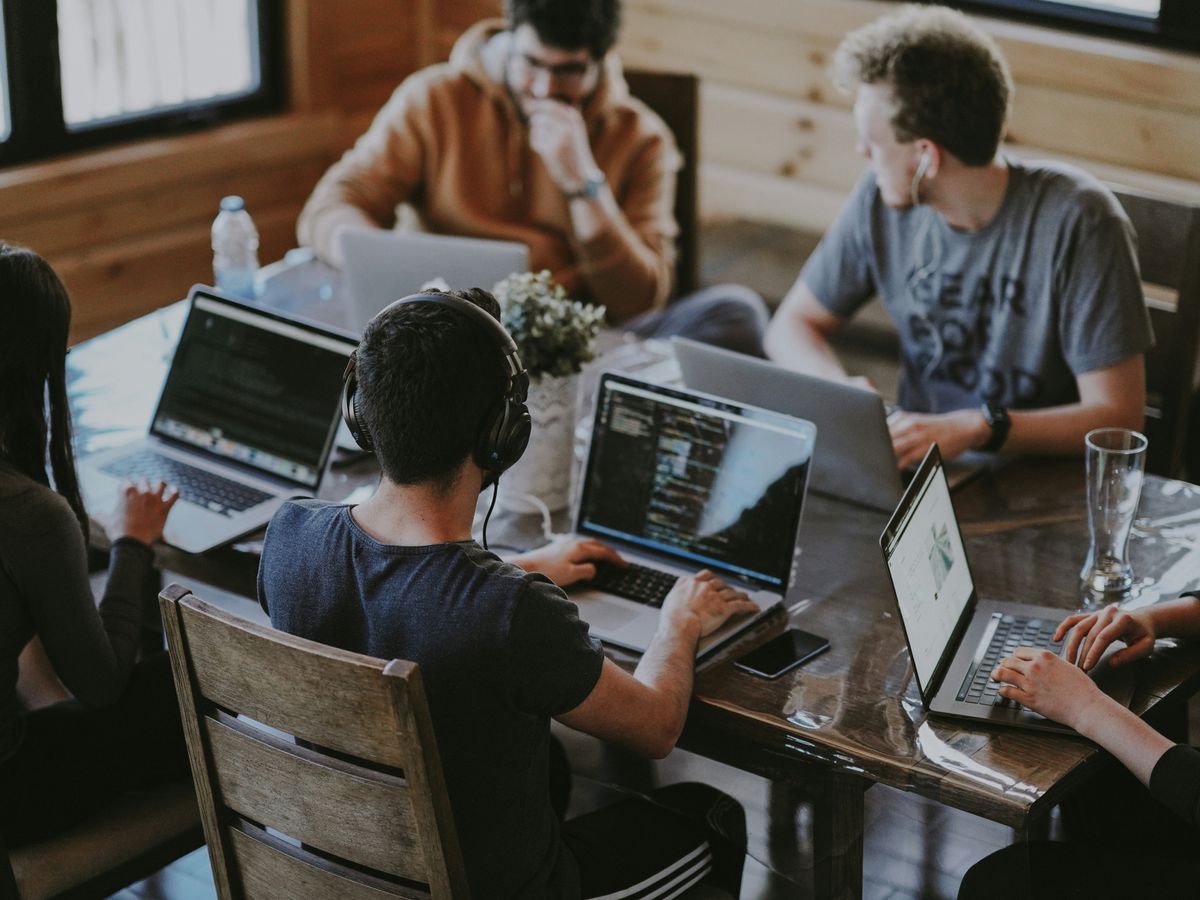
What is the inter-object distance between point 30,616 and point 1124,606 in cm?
130

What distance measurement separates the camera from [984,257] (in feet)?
8.04

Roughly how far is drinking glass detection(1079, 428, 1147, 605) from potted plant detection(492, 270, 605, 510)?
692 mm

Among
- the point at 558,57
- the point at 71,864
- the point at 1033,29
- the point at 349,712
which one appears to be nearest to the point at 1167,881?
the point at 349,712

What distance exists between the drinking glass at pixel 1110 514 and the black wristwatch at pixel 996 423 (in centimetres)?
31

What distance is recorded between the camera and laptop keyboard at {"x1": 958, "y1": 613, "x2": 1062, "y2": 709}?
5.47 ft

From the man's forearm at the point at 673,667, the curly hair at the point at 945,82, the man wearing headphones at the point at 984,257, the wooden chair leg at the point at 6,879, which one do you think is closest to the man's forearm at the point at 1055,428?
the man wearing headphones at the point at 984,257

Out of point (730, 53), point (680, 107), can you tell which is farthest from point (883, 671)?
point (730, 53)

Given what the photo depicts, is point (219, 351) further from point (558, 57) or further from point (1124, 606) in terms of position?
point (1124, 606)

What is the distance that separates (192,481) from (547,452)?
0.53 metres

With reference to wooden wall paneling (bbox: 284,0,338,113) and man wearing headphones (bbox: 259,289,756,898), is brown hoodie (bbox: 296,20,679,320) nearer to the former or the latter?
wooden wall paneling (bbox: 284,0,338,113)

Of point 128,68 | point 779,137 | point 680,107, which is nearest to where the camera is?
point 680,107

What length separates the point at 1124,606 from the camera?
6.12ft

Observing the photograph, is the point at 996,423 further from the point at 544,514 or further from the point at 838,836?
the point at 838,836

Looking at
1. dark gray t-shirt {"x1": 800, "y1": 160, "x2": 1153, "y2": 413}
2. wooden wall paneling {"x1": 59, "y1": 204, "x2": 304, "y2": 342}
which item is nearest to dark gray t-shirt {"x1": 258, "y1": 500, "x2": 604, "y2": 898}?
dark gray t-shirt {"x1": 800, "y1": 160, "x2": 1153, "y2": 413}
